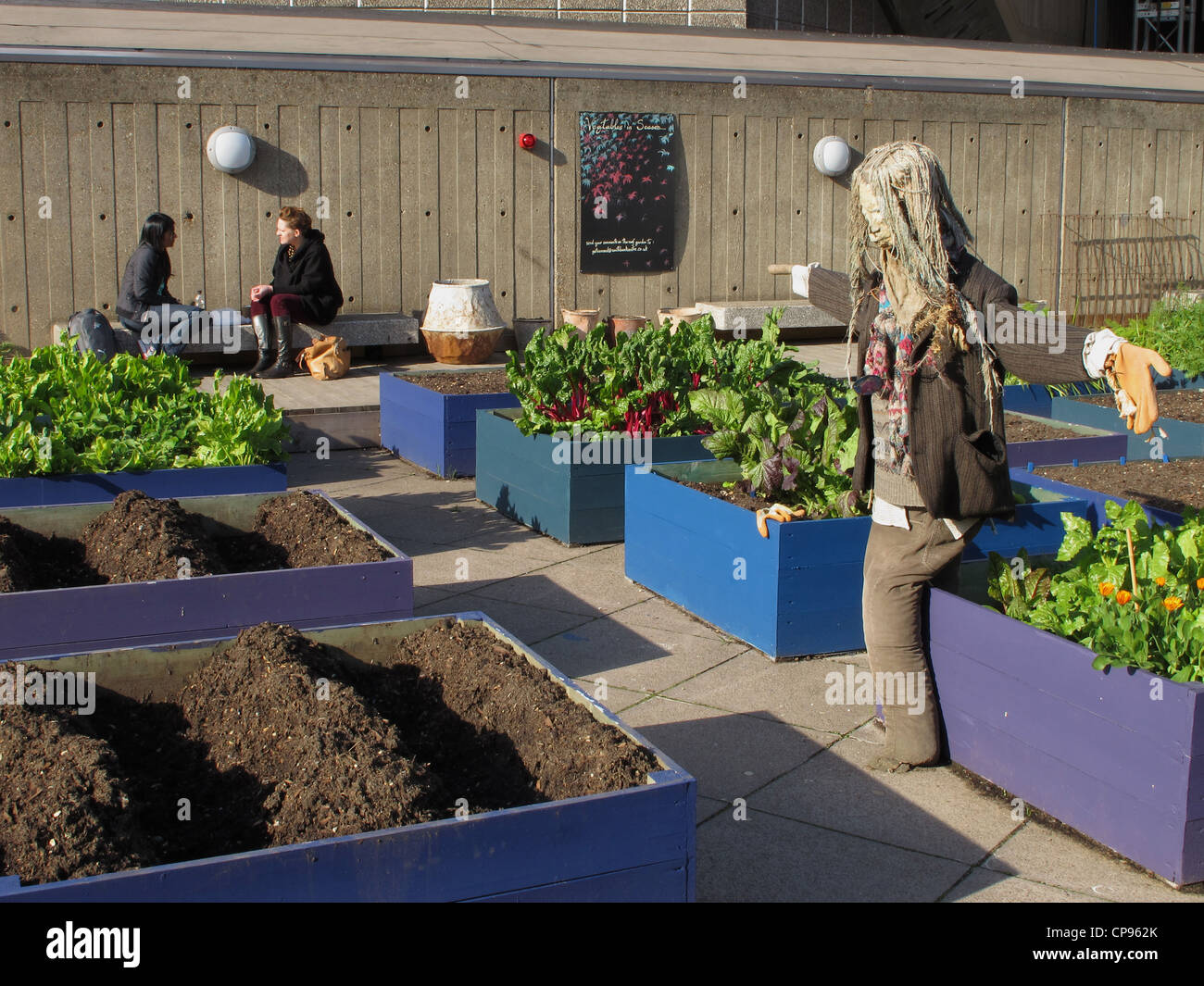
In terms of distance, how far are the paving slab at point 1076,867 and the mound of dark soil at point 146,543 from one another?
3.07m

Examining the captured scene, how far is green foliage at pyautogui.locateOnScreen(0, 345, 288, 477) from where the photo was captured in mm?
6414

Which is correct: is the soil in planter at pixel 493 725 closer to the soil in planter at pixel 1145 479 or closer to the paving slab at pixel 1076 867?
the paving slab at pixel 1076 867

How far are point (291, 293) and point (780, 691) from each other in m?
7.52

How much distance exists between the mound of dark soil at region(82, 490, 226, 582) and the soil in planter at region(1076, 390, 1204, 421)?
5.96 metres

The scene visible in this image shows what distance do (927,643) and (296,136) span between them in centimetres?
973

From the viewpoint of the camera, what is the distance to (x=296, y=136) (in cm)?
1253

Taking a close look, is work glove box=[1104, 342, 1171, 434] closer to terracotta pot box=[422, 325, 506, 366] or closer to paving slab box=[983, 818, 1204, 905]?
paving slab box=[983, 818, 1204, 905]

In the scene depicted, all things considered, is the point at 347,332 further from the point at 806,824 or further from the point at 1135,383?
the point at 1135,383

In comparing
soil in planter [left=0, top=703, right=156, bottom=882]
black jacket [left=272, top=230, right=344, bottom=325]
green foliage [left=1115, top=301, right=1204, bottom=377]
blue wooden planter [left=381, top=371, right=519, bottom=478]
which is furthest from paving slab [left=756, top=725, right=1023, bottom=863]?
black jacket [left=272, top=230, right=344, bottom=325]

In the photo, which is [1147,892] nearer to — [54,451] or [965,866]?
[965,866]

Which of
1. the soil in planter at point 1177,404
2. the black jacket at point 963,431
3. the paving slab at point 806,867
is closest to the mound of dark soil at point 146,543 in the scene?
the paving slab at point 806,867

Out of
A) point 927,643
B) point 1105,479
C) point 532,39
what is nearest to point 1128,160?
point 532,39

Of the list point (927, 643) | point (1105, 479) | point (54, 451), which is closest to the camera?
point (927, 643)

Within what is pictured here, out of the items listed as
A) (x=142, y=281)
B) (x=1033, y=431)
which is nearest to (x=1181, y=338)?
(x=1033, y=431)
